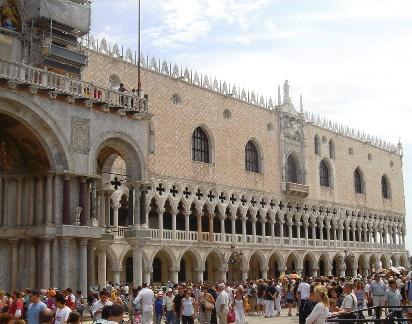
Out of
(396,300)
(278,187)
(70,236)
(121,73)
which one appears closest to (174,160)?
(121,73)

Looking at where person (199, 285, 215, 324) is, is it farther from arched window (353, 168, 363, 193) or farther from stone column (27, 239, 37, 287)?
arched window (353, 168, 363, 193)

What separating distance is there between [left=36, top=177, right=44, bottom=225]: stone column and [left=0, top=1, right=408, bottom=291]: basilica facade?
45 millimetres

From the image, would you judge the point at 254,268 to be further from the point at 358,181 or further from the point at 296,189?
the point at 358,181

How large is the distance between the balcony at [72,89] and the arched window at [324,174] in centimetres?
2438

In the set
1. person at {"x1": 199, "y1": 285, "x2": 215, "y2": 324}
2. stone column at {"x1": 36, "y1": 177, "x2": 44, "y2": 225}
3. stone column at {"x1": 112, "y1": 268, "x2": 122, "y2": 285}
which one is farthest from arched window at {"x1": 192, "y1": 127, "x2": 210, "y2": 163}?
person at {"x1": 199, "y1": 285, "x2": 215, "y2": 324}

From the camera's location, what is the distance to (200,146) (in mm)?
30922

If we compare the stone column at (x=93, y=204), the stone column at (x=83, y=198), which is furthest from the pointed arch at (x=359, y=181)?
the stone column at (x=83, y=198)

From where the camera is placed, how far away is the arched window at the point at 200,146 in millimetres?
30469

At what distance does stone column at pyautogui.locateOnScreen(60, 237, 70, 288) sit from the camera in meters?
14.5

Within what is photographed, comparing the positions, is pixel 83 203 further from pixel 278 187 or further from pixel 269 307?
pixel 278 187

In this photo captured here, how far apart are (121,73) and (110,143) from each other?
35.0 ft

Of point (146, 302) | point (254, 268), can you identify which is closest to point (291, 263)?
point (254, 268)

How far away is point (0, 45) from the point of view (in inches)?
619

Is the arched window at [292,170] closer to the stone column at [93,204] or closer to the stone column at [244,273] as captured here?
the stone column at [244,273]
